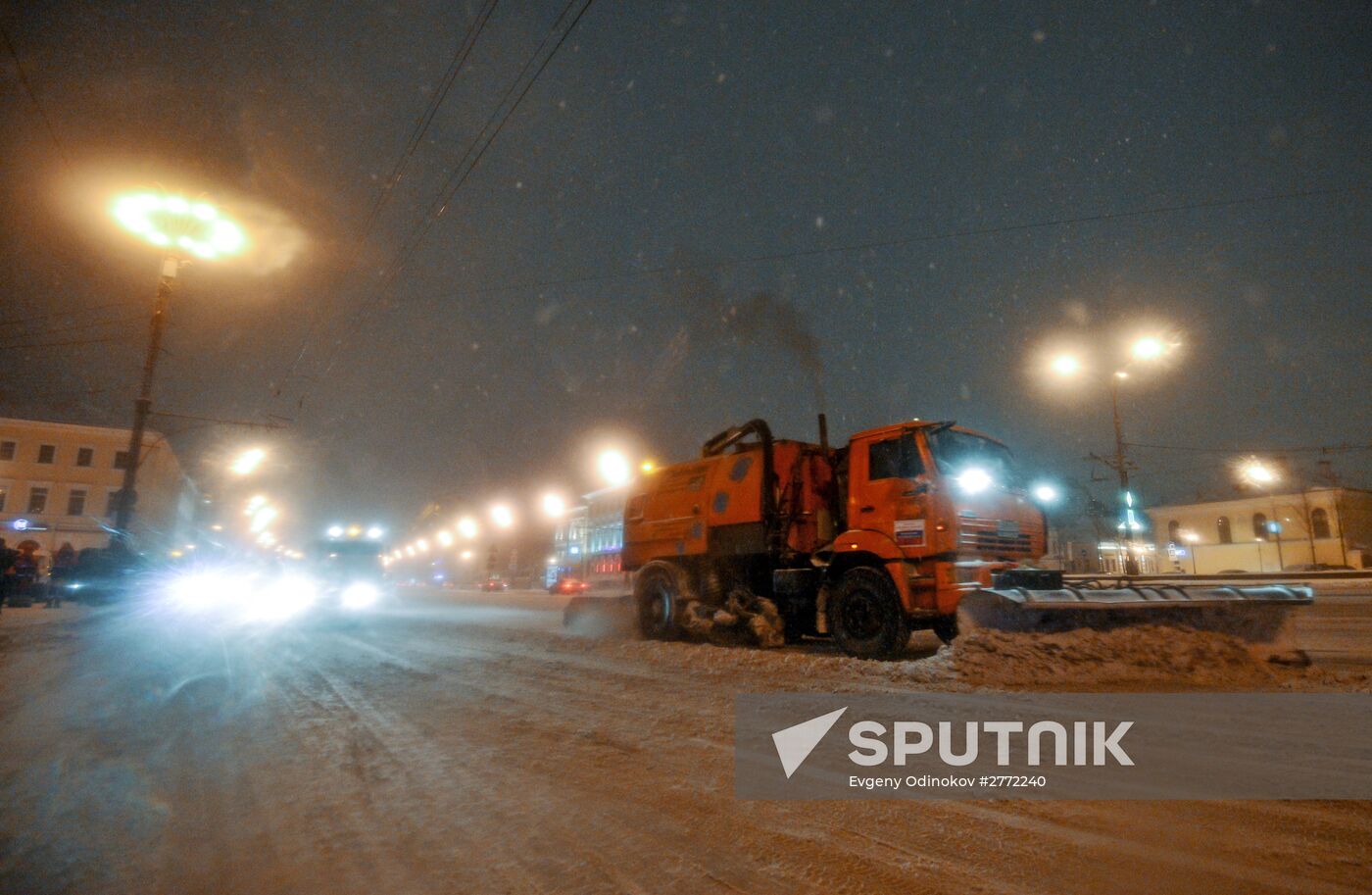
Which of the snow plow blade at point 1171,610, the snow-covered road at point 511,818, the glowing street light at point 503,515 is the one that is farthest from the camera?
the glowing street light at point 503,515

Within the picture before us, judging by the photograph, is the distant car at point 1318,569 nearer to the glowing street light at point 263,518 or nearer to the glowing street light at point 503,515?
the glowing street light at point 503,515

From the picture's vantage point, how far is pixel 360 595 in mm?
25453

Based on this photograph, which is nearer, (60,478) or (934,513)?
(934,513)

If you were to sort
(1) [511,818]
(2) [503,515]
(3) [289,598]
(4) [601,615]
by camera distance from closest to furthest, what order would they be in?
(1) [511,818] → (4) [601,615] → (3) [289,598] → (2) [503,515]

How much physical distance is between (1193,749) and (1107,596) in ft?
10.5

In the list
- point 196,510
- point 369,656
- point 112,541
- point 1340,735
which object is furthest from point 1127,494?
point 196,510

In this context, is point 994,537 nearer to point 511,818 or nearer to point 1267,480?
point 511,818

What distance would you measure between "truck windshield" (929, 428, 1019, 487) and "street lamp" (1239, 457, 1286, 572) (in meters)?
37.8

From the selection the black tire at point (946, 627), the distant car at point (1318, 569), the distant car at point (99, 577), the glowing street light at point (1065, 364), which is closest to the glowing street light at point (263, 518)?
the distant car at point (99, 577)

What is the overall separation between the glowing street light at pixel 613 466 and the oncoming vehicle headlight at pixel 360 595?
1274 cm

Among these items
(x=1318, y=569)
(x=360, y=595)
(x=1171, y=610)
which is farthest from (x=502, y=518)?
(x=1171, y=610)

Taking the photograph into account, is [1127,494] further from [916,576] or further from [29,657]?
[29,657]

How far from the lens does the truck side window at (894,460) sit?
888 centimetres

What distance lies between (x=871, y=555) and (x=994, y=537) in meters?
1.51
